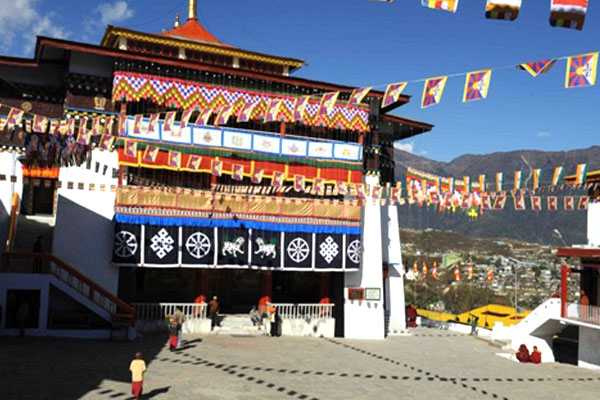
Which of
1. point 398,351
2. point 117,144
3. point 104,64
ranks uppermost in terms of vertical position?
point 104,64

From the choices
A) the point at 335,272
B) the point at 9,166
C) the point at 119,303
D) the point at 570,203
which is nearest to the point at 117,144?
the point at 9,166

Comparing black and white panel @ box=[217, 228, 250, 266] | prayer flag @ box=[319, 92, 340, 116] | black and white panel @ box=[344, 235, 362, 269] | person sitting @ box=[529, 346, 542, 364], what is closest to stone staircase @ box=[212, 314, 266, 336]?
black and white panel @ box=[217, 228, 250, 266]

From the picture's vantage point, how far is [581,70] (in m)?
16.3

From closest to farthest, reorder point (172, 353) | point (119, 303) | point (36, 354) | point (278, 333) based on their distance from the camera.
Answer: point (36, 354), point (172, 353), point (119, 303), point (278, 333)

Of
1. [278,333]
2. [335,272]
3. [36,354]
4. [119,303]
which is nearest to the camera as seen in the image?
[36,354]

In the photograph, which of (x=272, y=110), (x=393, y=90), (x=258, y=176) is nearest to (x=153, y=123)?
(x=272, y=110)

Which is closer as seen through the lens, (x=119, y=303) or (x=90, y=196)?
(x=119, y=303)

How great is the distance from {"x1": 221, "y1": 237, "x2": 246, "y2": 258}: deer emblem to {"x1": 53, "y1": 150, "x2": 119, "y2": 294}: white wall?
4.42 metres

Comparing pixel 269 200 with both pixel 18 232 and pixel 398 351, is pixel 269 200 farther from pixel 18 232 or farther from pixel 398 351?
pixel 18 232

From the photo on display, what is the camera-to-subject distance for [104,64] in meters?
27.6

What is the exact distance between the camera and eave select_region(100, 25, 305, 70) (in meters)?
30.6

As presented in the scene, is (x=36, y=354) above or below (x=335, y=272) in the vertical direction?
below

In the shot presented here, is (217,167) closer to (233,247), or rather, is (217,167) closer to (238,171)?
(238,171)

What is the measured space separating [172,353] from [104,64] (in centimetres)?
1305
